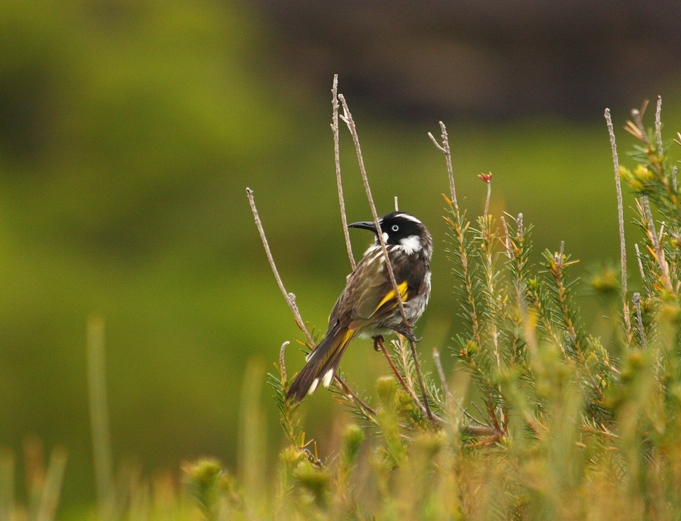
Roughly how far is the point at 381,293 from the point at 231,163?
38.4 ft

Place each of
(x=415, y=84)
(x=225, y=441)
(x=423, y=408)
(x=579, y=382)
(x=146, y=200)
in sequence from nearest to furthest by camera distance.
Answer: (x=579, y=382), (x=423, y=408), (x=225, y=441), (x=146, y=200), (x=415, y=84)

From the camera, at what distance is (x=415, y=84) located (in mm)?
18844

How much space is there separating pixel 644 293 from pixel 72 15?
51.2 ft

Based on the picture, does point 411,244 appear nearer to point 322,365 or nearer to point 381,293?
point 381,293

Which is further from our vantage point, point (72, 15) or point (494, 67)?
point (494, 67)

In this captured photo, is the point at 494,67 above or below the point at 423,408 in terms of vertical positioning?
above

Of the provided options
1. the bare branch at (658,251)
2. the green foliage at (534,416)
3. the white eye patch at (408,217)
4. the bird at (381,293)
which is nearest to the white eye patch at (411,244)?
the bird at (381,293)

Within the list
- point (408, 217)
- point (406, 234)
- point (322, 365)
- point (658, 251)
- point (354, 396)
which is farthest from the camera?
point (406, 234)

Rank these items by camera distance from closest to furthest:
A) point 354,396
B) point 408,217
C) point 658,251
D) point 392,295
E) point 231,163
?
point 658,251
point 354,396
point 392,295
point 408,217
point 231,163

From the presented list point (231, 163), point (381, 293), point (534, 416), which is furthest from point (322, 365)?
point (231, 163)

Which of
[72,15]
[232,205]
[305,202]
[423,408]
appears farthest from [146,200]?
[423,408]

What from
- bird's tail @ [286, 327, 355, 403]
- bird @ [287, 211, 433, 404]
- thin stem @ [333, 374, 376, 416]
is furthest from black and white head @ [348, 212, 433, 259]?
thin stem @ [333, 374, 376, 416]

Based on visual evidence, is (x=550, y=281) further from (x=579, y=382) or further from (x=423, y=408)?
(x=423, y=408)

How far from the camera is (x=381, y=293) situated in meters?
4.86
